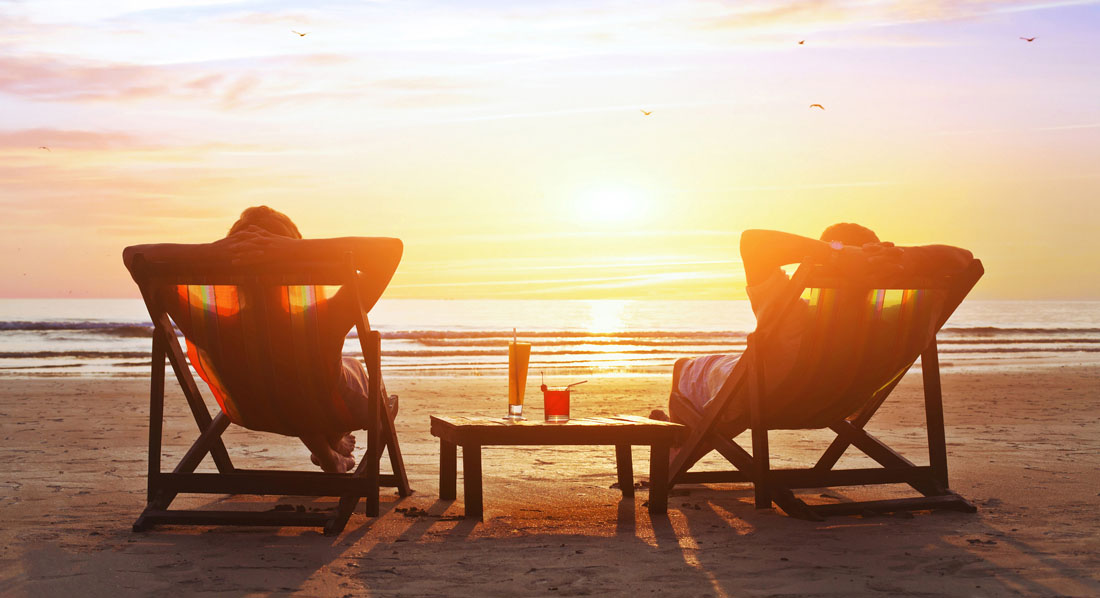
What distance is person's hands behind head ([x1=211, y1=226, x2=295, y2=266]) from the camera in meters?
4.29

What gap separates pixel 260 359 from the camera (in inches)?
177

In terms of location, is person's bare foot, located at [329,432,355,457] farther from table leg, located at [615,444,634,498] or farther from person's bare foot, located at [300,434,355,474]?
table leg, located at [615,444,634,498]

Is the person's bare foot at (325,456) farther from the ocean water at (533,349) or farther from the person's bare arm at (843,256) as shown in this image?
the ocean water at (533,349)

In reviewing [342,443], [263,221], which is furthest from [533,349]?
[263,221]

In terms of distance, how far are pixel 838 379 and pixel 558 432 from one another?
55.2 inches

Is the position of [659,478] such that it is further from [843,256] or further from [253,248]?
[253,248]

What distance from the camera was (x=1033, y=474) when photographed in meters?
5.96

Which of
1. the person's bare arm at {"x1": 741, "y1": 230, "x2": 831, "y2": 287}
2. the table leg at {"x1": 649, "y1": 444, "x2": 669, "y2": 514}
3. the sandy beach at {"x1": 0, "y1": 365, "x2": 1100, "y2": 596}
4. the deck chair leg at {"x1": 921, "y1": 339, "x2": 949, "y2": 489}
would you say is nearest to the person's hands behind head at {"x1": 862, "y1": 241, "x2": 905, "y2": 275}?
the person's bare arm at {"x1": 741, "y1": 230, "x2": 831, "y2": 287}

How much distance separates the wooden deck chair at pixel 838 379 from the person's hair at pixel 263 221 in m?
2.30

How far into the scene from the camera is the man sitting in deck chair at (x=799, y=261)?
4562 mm

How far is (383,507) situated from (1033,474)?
386 centimetres

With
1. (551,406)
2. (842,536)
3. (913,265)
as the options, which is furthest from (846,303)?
(551,406)

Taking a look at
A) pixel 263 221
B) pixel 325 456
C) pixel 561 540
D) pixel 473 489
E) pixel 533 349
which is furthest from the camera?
pixel 533 349

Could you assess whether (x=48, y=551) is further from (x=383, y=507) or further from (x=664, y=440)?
(x=664, y=440)
